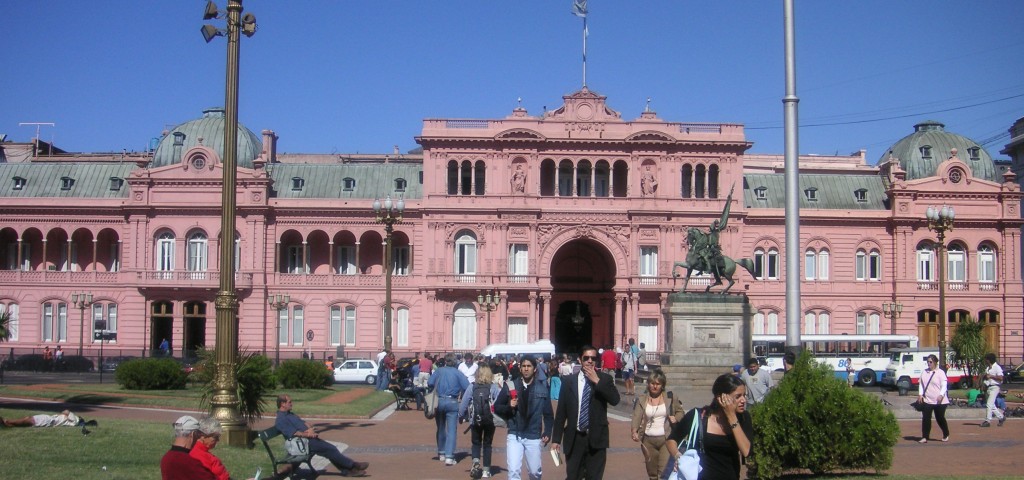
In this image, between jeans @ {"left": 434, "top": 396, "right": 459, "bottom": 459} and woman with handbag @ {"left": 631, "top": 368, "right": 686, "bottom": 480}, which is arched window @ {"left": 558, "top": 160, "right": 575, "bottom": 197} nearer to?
jeans @ {"left": 434, "top": 396, "right": 459, "bottom": 459}

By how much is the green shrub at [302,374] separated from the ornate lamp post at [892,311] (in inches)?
1547

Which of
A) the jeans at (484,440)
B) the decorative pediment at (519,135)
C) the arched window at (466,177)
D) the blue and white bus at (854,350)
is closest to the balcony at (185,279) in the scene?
the arched window at (466,177)

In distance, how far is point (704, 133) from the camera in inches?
2653

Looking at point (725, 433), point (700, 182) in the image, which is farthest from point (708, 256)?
point (725, 433)

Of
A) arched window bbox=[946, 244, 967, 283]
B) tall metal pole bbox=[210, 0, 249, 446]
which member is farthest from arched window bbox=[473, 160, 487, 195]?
tall metal pole bbox=[210, 0, 249, 446]

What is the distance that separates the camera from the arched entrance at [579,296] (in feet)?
232

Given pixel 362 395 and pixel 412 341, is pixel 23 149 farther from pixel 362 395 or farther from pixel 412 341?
pixel 362 395

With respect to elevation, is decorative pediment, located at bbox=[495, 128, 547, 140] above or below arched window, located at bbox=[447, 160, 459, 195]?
above

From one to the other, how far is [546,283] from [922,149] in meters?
27.4

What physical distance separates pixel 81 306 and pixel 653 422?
56.4m

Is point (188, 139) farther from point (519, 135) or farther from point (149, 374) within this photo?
point (149, 374)

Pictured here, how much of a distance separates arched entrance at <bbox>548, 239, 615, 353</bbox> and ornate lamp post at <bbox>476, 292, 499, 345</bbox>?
647 centimetres

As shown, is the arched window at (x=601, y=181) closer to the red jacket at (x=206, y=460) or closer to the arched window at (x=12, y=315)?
the arched window at (x=12, y=315)

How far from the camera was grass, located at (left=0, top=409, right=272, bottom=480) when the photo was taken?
1653 centimetres
